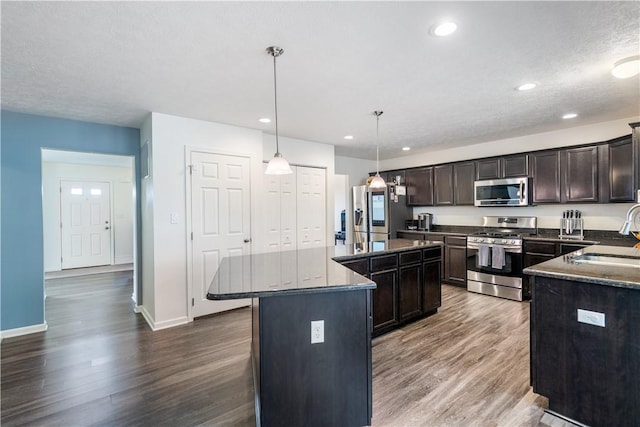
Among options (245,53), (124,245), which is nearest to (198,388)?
(245,53)

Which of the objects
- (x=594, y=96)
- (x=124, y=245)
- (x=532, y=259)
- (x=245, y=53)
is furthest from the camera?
(x=124, y=245)

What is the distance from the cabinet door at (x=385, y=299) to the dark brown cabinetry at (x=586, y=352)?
1344mm

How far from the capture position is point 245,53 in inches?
84.9

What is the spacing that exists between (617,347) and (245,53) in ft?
9.74

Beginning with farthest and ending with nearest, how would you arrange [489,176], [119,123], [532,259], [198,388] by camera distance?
[489,176] < [532,259] < [119,123] < [198,388]

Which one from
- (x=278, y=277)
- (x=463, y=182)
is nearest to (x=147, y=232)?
(x=278, y=277)

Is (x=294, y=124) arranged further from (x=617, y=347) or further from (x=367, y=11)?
(x=617, y=347)

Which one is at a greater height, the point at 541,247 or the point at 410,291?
the point at 541,247

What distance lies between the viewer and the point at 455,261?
16.9ft

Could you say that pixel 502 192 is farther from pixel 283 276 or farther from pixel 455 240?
pixel 283 276

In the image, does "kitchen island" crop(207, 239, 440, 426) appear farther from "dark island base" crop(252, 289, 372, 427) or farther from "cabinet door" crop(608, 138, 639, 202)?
"cabinet door" crop(608, 138, 639, 202)

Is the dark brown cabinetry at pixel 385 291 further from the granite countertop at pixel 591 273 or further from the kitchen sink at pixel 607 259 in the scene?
the kitchen sink at pixel 607 259

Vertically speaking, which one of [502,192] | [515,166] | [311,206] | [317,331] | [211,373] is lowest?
[211,373]

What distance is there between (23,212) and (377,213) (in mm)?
5185
